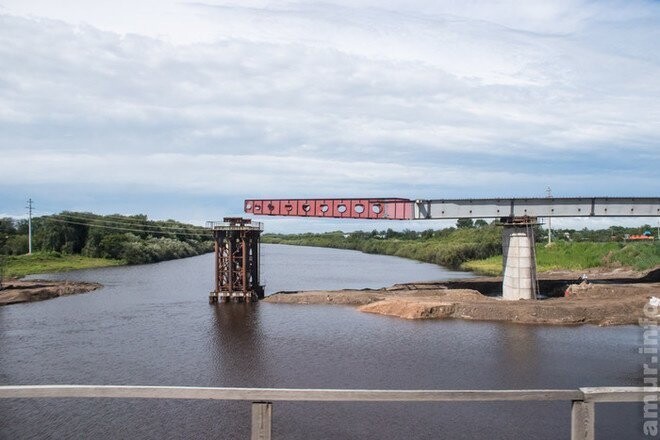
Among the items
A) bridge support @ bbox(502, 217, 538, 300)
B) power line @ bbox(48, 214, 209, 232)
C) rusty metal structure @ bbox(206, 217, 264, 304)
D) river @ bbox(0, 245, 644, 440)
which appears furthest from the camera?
power line @ bbox(48, 214, 209, 232)

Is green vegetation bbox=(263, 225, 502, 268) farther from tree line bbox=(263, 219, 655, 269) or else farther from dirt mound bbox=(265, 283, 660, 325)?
dirt mound bbox=(265, 283, 660, 325)

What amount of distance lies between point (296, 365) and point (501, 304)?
19051 millimetres

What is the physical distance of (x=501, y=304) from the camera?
123 ft

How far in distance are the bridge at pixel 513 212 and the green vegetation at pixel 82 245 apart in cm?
5350

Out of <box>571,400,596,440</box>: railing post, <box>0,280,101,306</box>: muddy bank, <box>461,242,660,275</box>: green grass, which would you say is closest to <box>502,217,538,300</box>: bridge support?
<box>461,242,660,275</box>: green grass

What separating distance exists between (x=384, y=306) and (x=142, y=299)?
22239 mm

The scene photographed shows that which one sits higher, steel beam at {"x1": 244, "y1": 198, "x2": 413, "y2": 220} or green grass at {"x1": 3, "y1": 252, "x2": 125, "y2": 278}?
steel beam at {"x1": 244, "y1": 198, "x2": 413, "y2": 220}

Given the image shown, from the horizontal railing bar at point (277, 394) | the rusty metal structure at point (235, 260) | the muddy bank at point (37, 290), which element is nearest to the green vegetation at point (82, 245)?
the muddy bank at point (37, 290)

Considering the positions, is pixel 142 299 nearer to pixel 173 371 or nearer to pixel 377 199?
pixel 377 199

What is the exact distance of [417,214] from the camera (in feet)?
144

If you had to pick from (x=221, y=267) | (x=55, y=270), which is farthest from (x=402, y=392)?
(x=55, y=270)

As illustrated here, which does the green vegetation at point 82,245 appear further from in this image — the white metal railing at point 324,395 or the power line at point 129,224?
the white metal railing at point 324,395

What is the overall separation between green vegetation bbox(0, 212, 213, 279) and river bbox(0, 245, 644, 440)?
45.5 metres

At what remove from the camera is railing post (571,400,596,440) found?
5207 mm
